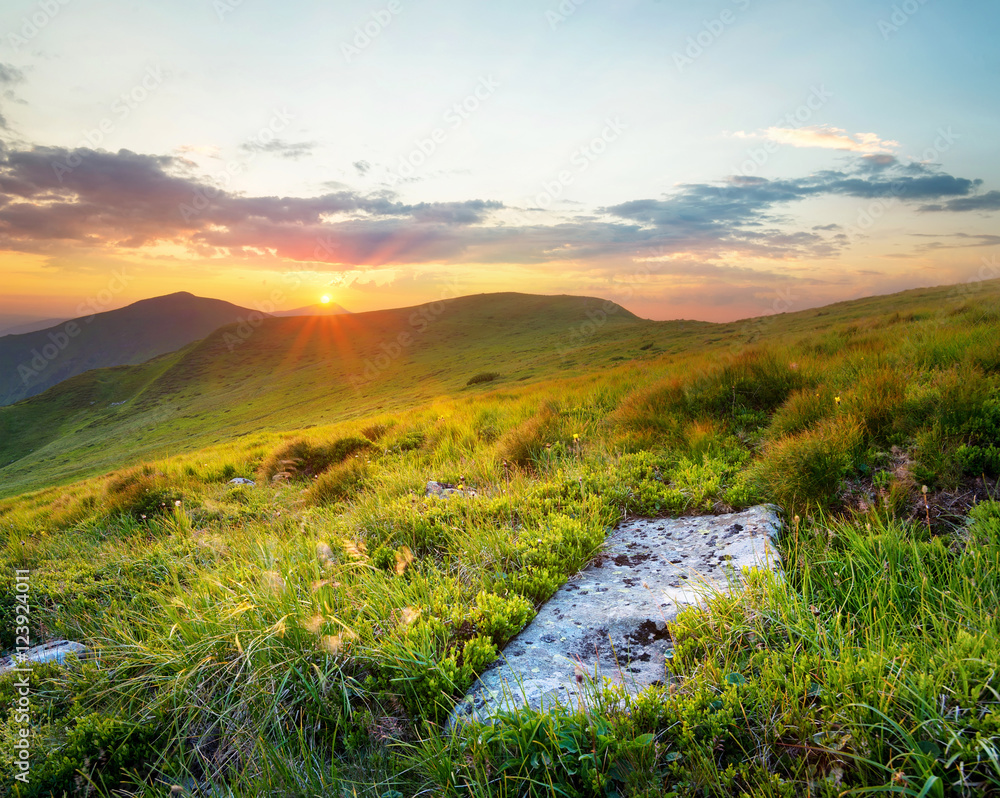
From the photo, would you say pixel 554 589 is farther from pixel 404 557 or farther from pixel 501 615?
pixel 404 557

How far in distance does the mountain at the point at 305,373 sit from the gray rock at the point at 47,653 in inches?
1351

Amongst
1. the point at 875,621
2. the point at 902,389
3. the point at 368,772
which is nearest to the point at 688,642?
the point at 875,621

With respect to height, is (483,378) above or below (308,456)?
above

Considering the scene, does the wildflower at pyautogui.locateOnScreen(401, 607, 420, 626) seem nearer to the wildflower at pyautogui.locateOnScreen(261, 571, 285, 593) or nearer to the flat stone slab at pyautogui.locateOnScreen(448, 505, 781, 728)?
the flat stone slab at pyautogui.locateOnScreen(448, 505, 781, 728)

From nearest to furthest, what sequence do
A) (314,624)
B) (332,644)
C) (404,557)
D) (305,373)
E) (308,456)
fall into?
(332,644) < (314,624) < (404,557) < (308,456) < (305,373)

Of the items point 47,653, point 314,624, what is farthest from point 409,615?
point 47,653

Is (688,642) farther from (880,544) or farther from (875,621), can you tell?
(880,544)

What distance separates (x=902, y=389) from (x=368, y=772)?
670 centimetres

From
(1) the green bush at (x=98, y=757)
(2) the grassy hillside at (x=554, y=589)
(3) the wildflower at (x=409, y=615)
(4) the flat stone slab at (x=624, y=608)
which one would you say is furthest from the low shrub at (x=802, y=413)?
(1) the green bush at (x=98, y=757)

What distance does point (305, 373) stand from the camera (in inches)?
3679

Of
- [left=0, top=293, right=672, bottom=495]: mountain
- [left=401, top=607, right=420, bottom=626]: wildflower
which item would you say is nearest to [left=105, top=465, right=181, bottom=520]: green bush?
[left=401, top=607, right=420, bottom=626]: wildflower

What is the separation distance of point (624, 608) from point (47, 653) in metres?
5.06

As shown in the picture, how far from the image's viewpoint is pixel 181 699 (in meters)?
3.42

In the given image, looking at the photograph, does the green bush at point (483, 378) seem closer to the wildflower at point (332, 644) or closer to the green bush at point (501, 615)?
the green bush at point (501, 615)
